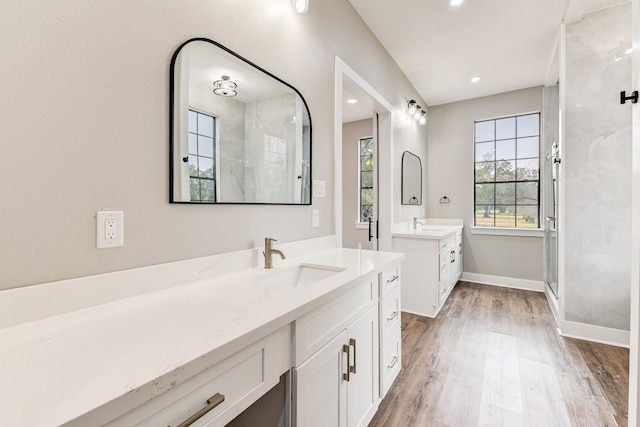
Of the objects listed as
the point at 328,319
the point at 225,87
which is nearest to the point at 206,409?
the point at 328,319

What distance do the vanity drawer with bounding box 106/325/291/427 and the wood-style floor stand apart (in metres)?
1.09

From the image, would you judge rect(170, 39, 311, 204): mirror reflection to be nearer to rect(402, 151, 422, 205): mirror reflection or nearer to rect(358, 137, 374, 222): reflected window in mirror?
rect(402, 151, 422, 205): mirror reflection

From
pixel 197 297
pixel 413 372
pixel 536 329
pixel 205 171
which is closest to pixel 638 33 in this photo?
pixel 205 171

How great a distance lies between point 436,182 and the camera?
15.1 feet

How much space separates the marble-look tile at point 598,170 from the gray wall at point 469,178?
152 cm

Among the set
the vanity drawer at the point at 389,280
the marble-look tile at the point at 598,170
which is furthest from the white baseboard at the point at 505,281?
the vanity drawer at the point at 389,280

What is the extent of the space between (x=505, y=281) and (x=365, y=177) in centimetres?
258

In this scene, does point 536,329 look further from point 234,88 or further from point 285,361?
point 234,88

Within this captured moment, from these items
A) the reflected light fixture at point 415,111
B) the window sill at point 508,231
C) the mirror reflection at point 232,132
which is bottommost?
the window sill at point 508,231

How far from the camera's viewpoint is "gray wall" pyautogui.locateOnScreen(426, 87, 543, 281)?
3.97 m

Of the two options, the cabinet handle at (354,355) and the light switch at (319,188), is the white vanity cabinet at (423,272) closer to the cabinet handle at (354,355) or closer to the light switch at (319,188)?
the light switch at (319,188)

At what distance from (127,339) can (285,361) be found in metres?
0.43

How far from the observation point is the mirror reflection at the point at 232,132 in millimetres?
1107

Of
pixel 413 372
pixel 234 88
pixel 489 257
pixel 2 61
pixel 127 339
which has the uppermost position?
pixel 234 88
